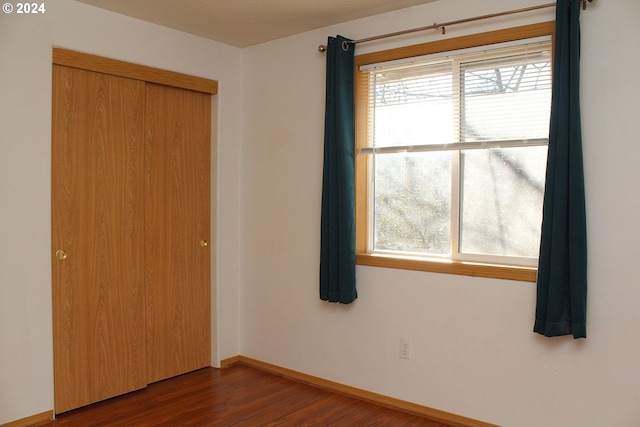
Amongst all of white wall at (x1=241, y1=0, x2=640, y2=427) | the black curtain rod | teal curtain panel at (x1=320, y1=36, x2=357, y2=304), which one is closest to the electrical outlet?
white wall at (x1=241, y1=0, x2=640, y2=427)

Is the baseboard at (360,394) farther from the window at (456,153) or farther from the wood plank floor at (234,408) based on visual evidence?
the window at (456,153)

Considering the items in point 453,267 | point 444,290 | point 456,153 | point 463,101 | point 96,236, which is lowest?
point 444,290

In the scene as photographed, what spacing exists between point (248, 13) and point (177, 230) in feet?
5.14

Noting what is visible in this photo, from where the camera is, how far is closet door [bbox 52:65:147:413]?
10.5 ft

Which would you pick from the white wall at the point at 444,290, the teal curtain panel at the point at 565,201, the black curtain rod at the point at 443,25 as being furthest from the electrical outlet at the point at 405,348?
the black curtain rod at the point at 443,25

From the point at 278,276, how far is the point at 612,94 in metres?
2.44

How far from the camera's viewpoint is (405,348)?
332cm

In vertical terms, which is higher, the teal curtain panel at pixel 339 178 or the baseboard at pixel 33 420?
the teal curtain panel at pixel 339 178

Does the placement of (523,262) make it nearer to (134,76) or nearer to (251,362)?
(251,362)

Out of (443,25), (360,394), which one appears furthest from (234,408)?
(443,25)

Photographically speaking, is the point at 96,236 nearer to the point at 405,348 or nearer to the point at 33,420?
the point at 33,420

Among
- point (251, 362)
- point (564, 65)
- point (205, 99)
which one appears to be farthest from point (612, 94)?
point (251, 362)

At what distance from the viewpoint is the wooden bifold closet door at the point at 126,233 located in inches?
127

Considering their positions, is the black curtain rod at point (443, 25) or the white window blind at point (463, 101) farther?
the white window blind at point (463, 101)
